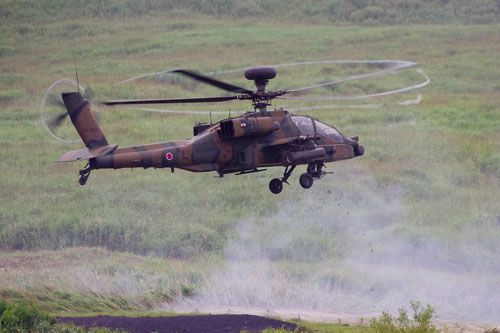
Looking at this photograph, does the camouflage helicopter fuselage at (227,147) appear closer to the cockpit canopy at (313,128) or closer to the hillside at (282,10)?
the cockpit canopy at (313,128)

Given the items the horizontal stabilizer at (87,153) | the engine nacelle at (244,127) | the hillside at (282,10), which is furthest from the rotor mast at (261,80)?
the hillside at (282,10)

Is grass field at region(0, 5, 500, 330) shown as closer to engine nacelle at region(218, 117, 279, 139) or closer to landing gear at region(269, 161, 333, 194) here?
landing gear at region(269, 161, 333, 194)

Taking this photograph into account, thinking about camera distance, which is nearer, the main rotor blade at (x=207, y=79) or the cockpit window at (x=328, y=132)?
the main rotor blade at (x=207, y=79)

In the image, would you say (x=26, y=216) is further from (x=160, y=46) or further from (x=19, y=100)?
(x=160, y=46)

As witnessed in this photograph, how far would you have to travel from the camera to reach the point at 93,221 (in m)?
35.7

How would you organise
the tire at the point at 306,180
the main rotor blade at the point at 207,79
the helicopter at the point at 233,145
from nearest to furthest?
the main rotor blade at the point at 207,79 < the helicopter at the point at 233,145 < the tire at the point at 306,180

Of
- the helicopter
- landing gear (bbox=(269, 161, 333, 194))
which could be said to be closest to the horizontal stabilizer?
the helicopter

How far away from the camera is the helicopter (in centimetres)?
2155

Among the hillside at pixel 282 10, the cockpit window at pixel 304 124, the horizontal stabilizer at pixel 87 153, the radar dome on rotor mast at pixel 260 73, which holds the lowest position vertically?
the hillside at pixel 282 10

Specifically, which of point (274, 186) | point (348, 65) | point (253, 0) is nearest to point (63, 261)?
point (274, 186)

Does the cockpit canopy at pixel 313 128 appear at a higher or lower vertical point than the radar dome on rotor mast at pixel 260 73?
lower

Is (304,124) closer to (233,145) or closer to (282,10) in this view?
(233,145)

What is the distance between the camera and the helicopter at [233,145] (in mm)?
21547

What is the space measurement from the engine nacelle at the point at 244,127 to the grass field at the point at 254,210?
913 centimetres
